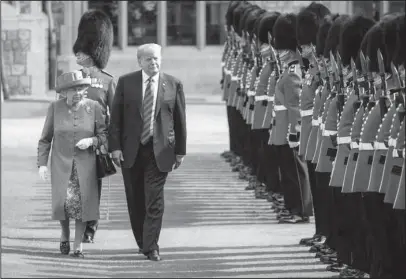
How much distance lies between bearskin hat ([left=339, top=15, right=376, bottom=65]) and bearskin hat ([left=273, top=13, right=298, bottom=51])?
2267 millimetres

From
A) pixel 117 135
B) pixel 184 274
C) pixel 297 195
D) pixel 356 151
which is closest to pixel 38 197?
pixel 297 195

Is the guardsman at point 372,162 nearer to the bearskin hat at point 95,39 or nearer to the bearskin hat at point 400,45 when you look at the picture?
the bearskin hat at point 400,45

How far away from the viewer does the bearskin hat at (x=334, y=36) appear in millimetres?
11555

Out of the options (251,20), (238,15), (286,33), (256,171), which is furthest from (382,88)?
(238,15)

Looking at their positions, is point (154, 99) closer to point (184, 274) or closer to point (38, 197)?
point (184, 274)

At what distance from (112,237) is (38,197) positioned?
10.8 feet

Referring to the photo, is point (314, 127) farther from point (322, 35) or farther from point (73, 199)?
point (73, 199)

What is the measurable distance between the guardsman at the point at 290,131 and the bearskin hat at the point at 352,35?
1.79 meters

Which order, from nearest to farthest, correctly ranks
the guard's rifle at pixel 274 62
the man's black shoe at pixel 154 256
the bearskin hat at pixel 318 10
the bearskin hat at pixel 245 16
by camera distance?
the man's black shoe at pixel 154 256 < the bearskin hat at pixel 318 10 < the guard's rifle at pixel 274 62 < the bearskin hat at pixel 245 16

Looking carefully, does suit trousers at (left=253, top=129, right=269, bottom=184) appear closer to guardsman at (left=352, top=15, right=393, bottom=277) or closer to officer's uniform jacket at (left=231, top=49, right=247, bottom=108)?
officer's uniform jacket at (left=231, top=49, right=247, bottom=108)

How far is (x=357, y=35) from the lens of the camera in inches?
441

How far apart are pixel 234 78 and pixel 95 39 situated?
556cm

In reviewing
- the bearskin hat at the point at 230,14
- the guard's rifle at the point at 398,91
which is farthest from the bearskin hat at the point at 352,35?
the bearskin hat at the point at 230,14

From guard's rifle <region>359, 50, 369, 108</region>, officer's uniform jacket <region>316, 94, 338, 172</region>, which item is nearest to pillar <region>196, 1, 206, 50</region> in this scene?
officer's uniform jacket <region>316, 94, 338, 172</region>
